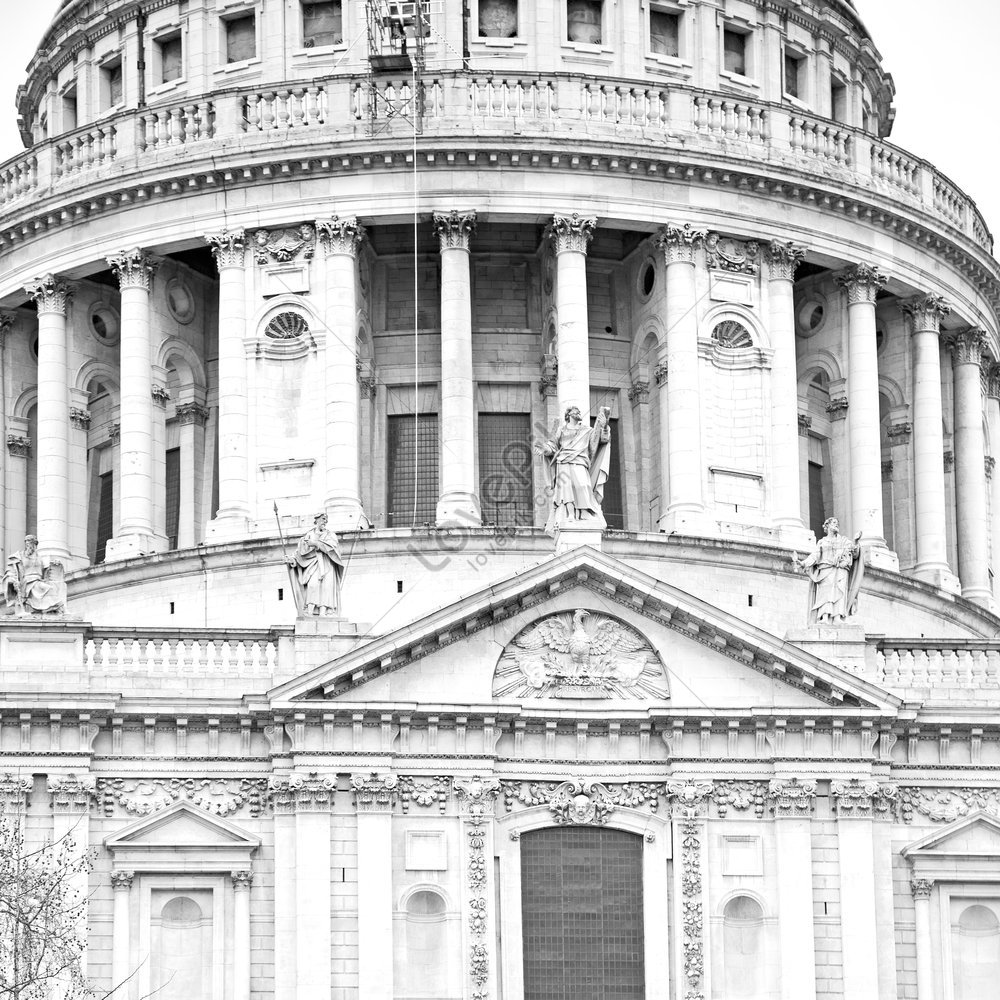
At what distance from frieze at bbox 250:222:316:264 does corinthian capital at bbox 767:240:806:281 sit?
9.90m

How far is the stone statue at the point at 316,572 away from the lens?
59.8 metres

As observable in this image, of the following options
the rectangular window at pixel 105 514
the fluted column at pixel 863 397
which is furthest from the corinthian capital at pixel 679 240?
the rectangular window at pixel 105 514

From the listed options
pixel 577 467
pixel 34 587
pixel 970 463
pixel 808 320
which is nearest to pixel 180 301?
pixel 808 320

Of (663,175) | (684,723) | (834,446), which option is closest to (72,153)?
(663,175)

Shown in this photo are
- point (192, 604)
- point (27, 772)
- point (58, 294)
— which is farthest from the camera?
point (58, 294)

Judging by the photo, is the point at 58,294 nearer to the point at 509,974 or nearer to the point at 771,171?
the point at 771,171

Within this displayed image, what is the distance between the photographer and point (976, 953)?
5978 centimetres

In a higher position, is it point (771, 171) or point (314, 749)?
point (771, 171)

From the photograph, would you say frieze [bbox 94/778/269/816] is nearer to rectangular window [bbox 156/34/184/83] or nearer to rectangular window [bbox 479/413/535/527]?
rectangular window [bbox 479/413/535/527]

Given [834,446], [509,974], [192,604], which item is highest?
[834,446]

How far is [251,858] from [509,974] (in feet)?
16.1

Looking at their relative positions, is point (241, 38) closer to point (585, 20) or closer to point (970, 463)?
point (585, 20)

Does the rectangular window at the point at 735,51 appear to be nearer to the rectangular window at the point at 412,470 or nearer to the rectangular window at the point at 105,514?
the rectangular window at the point at 412,470

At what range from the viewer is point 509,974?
192ft
